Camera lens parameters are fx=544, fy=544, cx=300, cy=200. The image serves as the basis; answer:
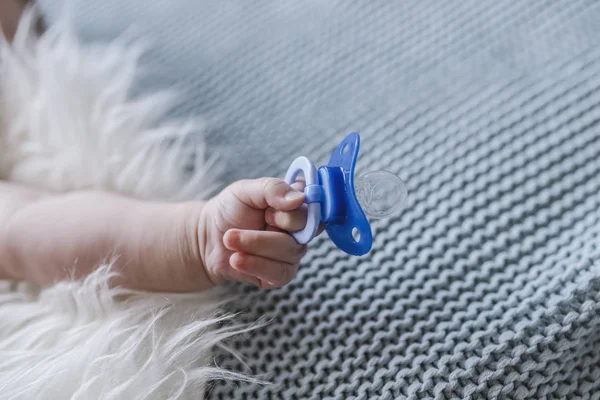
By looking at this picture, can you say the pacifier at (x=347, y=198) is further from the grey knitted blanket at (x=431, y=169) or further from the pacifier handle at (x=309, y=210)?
the grey knitted blanket at (x=431, y=169)

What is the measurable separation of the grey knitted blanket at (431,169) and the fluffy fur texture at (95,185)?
0.04 metres

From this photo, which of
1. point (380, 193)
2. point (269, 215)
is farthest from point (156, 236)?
point (380, 193)

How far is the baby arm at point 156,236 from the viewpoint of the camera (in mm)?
458

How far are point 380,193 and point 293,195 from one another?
0.23ft

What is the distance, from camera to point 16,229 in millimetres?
589

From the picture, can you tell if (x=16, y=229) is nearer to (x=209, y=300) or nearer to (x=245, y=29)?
(x=209, y=300)

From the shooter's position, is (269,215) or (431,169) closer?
(269,215)

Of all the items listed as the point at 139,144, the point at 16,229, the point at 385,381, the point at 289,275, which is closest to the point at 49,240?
the point at 16,229

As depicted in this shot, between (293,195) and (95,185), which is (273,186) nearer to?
(293,195)

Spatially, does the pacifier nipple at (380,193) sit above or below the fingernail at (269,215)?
below

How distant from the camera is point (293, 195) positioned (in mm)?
429

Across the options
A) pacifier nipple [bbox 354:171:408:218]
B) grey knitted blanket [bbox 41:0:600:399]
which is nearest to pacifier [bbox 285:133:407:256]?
pacifier nipple [bbox 354:171:408:218]

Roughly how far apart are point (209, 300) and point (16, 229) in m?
0.23

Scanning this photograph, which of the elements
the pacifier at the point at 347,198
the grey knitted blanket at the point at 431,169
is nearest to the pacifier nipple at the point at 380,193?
the pacifier at the point at 347,198
